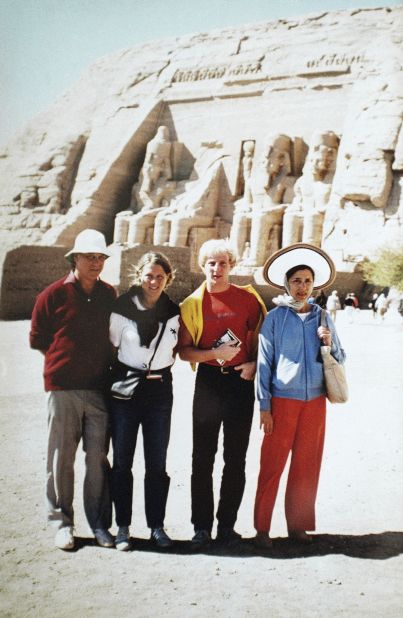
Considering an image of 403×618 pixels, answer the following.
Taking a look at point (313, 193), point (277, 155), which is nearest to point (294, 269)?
point (313, 193)

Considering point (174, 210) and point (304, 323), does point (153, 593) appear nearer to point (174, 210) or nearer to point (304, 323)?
point (304, 323)

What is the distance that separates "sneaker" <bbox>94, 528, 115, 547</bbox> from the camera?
3.49 m

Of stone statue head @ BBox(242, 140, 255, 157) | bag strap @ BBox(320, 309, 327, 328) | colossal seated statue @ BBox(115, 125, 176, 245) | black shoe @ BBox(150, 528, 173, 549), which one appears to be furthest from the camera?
colossal seated statue @ BBox(115, 125, 176, 245)

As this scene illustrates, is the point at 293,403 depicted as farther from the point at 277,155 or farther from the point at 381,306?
the point at 277,155

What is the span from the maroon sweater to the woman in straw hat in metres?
0.89

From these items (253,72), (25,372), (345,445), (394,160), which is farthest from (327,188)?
(345,445)

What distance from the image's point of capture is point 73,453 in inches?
142

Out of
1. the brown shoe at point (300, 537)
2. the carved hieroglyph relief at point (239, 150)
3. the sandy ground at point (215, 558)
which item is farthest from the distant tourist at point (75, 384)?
the carved hieroglyph relief at point (239, 150)

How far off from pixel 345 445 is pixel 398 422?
0.97 meters

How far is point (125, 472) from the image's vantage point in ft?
11.9

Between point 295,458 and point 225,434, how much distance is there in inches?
16.2

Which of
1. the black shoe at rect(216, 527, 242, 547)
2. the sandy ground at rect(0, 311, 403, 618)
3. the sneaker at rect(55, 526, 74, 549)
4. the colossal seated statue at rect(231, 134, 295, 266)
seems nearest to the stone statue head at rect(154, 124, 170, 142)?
the colossal seated statue at rect(231, 134, 295, 266)

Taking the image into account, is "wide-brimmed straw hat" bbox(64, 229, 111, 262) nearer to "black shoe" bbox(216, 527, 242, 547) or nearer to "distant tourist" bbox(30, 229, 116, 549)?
"distant tourist" bbox(30, 229, 116, 549)

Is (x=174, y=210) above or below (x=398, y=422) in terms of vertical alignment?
above
